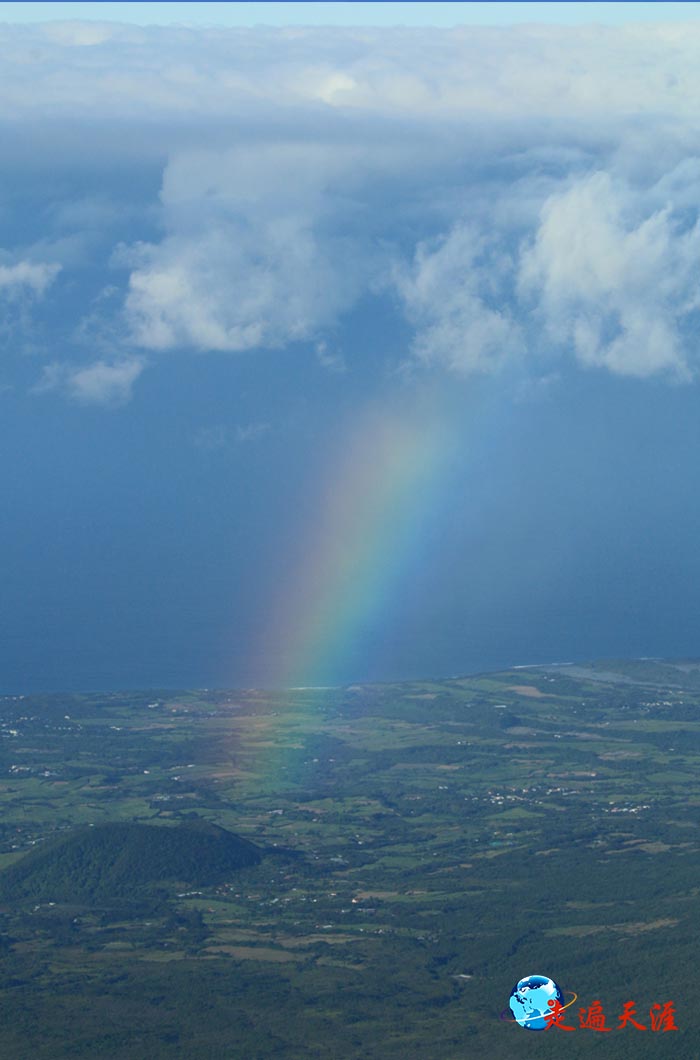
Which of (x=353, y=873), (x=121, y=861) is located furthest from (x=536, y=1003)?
(x=121, y=861)

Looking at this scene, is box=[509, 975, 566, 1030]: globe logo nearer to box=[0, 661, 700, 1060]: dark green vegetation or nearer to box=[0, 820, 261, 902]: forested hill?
box=[0, 661, 700, 1060]: dark green vegetation

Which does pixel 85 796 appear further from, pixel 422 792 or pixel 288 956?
pixel 288 956

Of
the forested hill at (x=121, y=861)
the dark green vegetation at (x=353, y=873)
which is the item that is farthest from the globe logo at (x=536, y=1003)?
the forested hill at (x=121, y=861)

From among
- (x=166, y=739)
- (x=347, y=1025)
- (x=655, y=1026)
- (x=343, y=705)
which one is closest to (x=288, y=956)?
(x=347, y=1025)

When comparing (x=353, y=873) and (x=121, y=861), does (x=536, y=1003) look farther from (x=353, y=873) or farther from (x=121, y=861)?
(x=121, y=861)

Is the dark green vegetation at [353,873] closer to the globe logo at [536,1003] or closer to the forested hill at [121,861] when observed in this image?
the forested hill at [121,861]
